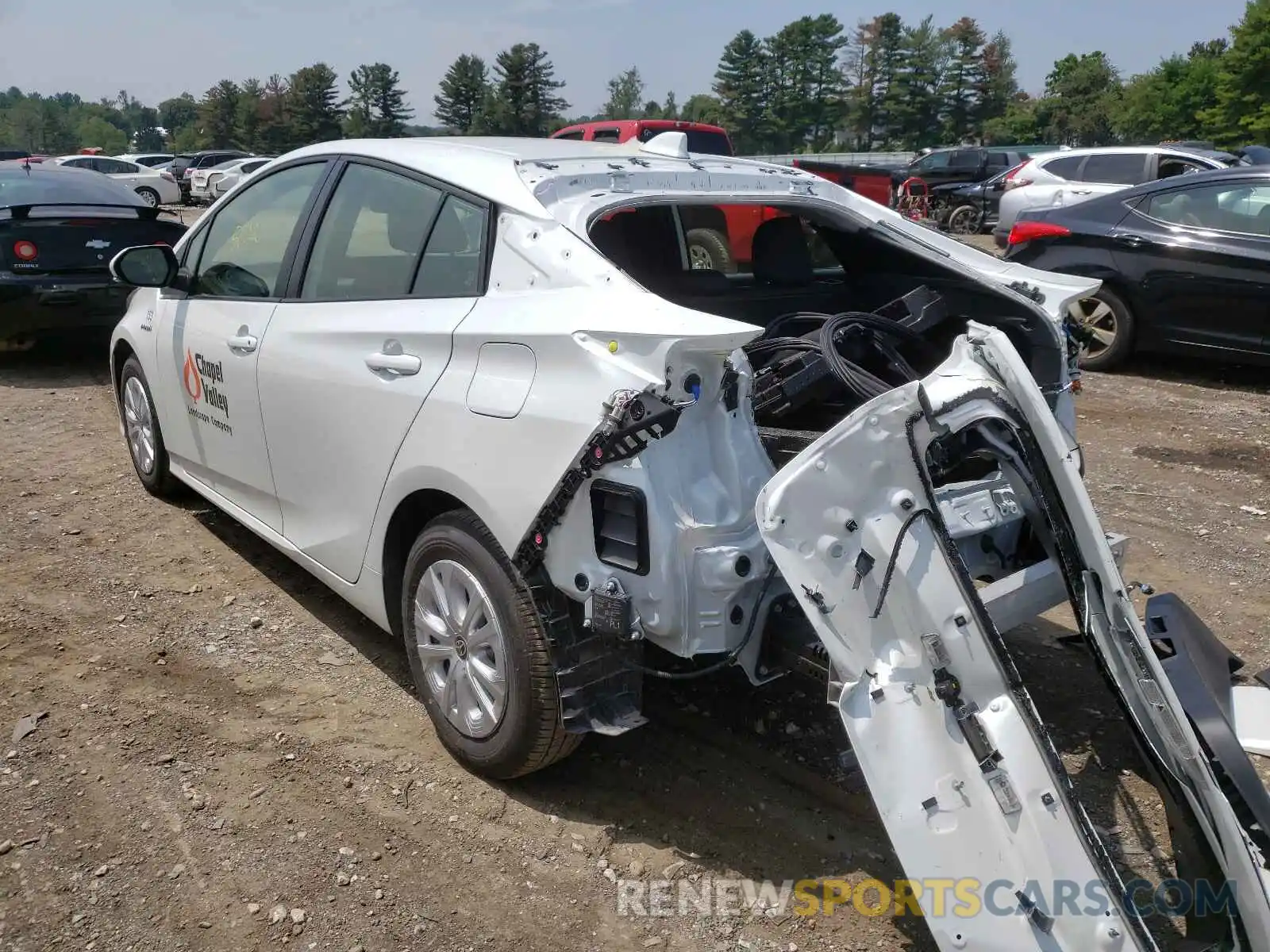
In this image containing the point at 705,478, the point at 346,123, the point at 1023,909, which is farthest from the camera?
the point at 346,123

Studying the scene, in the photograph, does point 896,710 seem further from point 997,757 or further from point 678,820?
point 678,820

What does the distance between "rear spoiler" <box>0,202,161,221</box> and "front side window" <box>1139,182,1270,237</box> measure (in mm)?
7713

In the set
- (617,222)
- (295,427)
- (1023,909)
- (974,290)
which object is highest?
(617,222)

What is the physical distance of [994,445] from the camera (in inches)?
98.3

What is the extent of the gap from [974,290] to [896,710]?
2049 millimetres

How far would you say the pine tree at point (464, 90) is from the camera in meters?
75.8

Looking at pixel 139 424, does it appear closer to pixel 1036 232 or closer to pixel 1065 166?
pixel 1036 232

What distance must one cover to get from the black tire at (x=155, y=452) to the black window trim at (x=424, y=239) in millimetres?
1603

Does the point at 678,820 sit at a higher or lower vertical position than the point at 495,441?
lower

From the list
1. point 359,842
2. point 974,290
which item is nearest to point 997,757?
point 359,842

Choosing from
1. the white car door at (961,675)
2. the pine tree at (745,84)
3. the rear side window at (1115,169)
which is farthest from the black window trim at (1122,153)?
the pine tree at (745,84)

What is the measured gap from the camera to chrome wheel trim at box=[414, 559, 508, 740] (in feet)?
9.08

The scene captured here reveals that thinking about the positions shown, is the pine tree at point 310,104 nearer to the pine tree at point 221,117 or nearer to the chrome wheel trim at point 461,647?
the pine tree at point 221,117

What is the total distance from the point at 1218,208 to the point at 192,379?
705 centimetres
